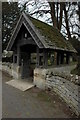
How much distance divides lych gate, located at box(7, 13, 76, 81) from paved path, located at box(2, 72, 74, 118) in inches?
90.0

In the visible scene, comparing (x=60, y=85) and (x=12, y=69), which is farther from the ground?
(x=12, y=69)

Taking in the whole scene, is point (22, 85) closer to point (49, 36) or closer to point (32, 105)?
point (32, 105)

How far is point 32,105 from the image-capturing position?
8000 mm

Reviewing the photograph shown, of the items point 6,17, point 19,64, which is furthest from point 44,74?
point 6,17

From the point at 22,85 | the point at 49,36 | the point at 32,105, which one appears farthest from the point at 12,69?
the point at 32,105

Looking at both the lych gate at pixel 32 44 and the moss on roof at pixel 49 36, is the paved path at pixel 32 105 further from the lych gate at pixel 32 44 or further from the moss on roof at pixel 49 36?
the moss on roof at pixel 49 36

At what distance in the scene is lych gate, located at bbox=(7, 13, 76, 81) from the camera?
35.5ft

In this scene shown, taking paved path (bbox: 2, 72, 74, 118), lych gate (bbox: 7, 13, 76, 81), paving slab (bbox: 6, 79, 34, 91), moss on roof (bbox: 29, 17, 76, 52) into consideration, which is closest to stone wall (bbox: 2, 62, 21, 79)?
lych gate (bbox: 7, 13, 76, 81)

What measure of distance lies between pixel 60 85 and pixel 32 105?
5.93ft

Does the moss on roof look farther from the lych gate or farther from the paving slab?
the paving slab

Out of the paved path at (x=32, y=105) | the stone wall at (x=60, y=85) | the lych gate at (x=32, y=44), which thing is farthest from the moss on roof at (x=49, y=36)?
the paved path at (x=32, y=105)

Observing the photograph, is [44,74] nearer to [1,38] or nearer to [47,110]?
[47,110]

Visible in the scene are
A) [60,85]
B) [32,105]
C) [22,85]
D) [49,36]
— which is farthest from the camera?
[49,36]

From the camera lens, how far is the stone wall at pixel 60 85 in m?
7.03
